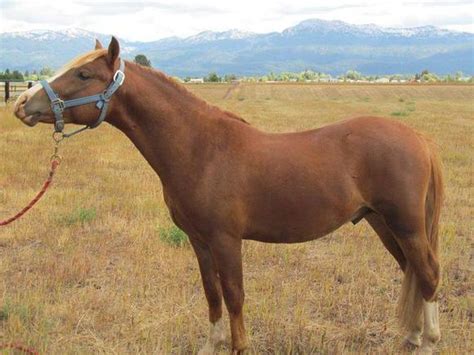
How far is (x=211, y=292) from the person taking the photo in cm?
438

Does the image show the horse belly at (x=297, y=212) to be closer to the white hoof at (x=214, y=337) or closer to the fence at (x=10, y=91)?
the white hoof at (x=214, y=337)

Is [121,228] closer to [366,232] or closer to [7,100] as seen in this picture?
[366,232]

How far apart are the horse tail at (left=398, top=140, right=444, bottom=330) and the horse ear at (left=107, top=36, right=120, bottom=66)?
2702 mm

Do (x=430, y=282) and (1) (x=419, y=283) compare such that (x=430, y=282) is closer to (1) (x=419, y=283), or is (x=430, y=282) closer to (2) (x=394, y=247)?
(1) (x=419, y=283)

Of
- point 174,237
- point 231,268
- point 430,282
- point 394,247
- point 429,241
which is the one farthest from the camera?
point 174,237

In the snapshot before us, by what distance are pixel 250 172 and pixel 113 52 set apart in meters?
1.35

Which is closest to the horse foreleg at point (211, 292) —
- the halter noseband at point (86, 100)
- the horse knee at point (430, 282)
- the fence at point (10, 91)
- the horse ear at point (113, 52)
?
the halter noseband at point (86, 100)

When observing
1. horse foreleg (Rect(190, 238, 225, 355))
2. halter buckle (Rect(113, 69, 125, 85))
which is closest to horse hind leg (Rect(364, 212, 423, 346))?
horse foreleg (Rect(190, 238, 225, 355))

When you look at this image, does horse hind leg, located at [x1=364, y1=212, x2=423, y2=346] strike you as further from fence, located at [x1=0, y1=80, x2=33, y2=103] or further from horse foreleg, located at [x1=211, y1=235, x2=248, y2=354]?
fence, located at [x1=0, y1=80, x2=33, y2=103]

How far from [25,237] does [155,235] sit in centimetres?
181

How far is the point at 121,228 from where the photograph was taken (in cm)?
755

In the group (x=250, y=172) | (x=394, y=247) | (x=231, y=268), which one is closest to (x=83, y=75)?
(x=250, y=172)

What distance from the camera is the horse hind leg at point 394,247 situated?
4.56 m

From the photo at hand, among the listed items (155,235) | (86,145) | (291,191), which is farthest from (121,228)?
(86,145)
